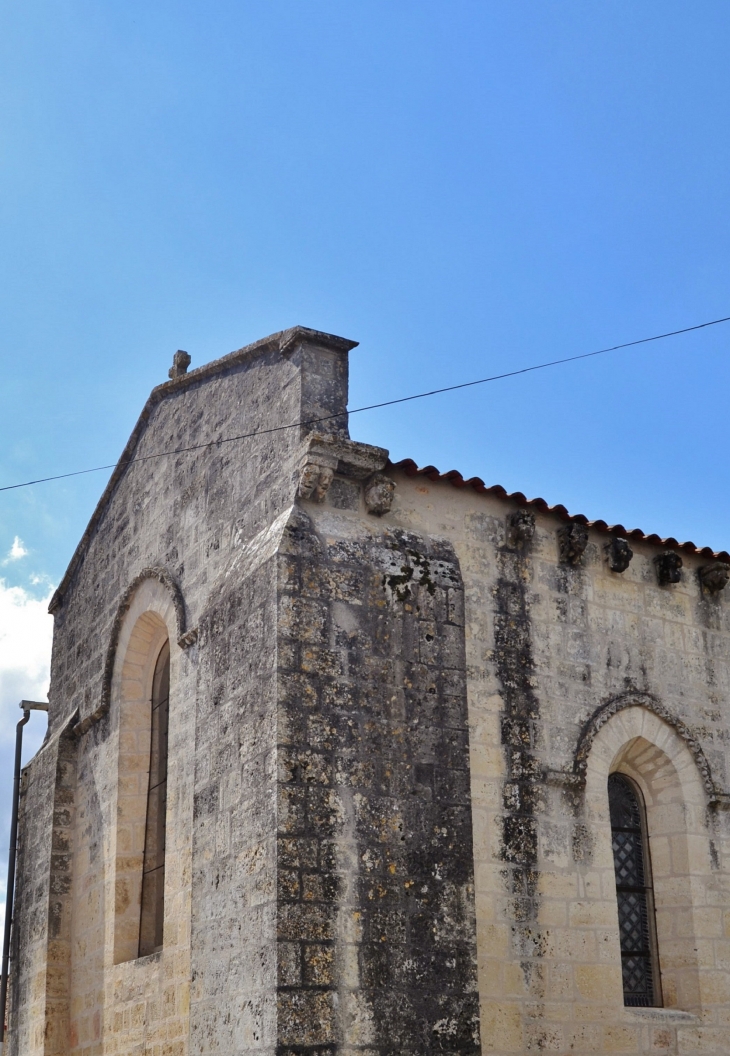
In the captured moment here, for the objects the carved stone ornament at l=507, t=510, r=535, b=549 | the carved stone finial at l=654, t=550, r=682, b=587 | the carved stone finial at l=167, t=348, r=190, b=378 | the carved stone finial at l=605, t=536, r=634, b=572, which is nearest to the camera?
the carved stone ornament at l=507, t=510, r=535, b=549

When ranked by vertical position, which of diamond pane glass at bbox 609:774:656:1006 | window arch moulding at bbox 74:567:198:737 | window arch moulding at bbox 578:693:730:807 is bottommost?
diamond pane glass at bbox 609:774:656:1006

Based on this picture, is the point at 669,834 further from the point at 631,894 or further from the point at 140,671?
the point at 140,671

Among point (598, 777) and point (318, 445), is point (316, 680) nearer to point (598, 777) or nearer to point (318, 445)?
point (318, 445)

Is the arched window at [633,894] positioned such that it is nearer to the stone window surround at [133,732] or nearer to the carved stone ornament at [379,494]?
the carved stone ornament at [379,494]

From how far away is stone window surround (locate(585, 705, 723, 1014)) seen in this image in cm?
849

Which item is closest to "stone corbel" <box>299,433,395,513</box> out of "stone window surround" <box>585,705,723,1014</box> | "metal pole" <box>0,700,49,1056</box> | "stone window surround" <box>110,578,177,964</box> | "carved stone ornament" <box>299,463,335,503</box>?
"carved stone ornament" <box>299,463,335,503</box>

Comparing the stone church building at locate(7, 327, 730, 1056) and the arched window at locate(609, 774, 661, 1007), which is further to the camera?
the arched window at locate(609, 774, 661, 1007)

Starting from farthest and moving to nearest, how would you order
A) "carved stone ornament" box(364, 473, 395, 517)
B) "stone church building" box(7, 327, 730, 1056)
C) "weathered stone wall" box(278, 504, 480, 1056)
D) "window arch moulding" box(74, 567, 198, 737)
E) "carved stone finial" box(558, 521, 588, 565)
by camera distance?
"window arch moulding" box(74, 567, 198, 737)
"carved stone finial" box(558, 521, 588, 565)
"carved stone ornament" box(364, 473, 395, 517)
"stone church building" box(7, 327, 730, 1056)
"weathered stone wall" box(278, 504, 480, 1056)

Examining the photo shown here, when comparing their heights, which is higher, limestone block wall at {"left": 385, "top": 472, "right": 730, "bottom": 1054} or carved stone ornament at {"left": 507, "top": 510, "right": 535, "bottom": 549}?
carved stone ornament at {"left": 507, "top": 510, "right": 535, "bottom": 549}

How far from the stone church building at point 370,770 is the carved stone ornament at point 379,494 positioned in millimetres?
22

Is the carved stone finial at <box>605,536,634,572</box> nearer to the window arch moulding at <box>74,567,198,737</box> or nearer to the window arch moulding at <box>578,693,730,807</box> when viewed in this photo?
the window arch moulding at <box>578,693,730,807</box>

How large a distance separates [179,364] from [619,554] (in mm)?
4375

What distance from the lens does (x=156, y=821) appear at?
1000 cm

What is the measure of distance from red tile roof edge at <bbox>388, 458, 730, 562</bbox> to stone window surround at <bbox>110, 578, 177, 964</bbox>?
2449 millimetres
